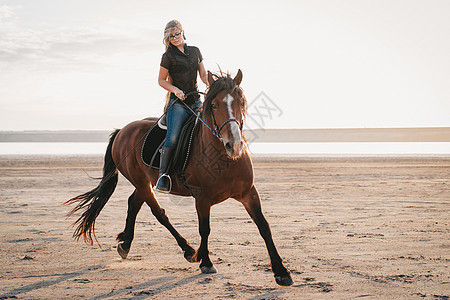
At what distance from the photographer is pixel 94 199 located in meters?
7.64

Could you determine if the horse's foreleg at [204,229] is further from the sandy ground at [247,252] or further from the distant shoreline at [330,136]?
the distant shoreline at [330,136]

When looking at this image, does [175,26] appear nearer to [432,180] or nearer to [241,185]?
[241,185]

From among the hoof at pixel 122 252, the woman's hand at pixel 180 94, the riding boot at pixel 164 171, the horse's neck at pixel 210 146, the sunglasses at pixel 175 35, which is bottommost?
the hoof at pixel 122 252

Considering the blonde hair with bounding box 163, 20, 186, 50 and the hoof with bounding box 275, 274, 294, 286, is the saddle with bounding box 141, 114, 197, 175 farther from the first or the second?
the hoof with bounding box 275, 274, 294, 286

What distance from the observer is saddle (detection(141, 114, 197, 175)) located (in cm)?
621

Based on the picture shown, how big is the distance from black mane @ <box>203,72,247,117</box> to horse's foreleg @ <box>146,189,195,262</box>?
2.10m

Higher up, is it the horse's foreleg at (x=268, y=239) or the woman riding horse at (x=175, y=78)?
the woman riding horse at (x=175, y=78)

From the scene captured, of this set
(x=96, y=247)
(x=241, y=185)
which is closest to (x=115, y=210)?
(x=96, y=247)

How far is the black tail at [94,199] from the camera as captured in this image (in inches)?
286

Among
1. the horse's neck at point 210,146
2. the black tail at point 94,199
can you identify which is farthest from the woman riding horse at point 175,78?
the black tail at point 94,199

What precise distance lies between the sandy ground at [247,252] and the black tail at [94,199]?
34cm

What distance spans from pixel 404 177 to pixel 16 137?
251 feet

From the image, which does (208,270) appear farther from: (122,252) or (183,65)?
(183,65)

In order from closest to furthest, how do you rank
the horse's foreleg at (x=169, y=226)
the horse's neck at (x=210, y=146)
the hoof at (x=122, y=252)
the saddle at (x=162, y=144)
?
the horse's neck at (x=210, y=146) < the saddle at (x=162, y=144) < the horse's foreleg at (x=169, y=226) < the hoof at (x=122, y=252)
